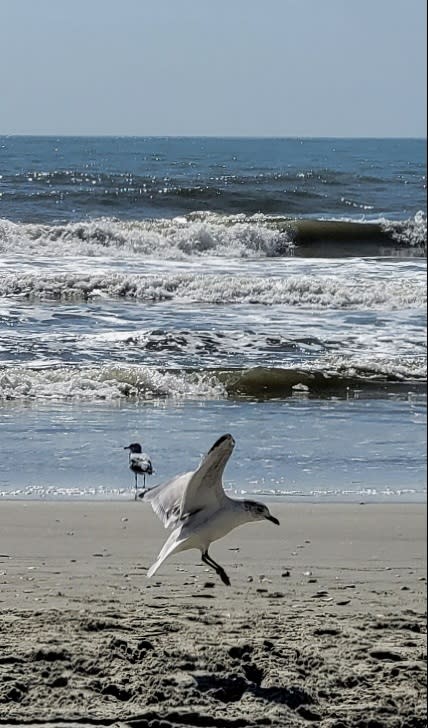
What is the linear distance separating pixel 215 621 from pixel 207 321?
3867mm

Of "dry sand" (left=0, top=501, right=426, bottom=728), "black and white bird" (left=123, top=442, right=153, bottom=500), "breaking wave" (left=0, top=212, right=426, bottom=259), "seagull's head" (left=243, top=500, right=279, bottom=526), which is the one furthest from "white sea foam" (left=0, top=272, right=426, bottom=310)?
"seagull's head" (left=243, top=500, right=279, bottom=526)

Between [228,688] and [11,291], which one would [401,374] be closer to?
[228,688]

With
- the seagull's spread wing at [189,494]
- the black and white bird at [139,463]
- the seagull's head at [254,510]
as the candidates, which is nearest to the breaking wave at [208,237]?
the black and white bird at [139,463]

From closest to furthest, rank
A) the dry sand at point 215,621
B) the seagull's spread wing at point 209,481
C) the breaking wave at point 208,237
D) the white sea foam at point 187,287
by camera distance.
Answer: the seagull's spread wing at point 209,481
the dry sand at point 215,621
the white sea foam at point 187,287
the breaking wave at point 208,237

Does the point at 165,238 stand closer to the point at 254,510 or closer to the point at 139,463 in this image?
the point at 139,463

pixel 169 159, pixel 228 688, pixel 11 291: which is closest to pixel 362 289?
pixel 11 291

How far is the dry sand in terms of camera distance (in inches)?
94.9

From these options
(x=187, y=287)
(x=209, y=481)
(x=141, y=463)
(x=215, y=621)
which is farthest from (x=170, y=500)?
(x=187, y=287)

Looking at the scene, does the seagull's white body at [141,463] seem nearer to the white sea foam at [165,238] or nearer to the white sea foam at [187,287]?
the white sea foam at [187,287]

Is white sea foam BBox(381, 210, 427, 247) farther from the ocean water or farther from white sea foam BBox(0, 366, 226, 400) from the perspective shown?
white sea foam BBox(0, 366, 226, 400)

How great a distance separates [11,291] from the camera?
6984mm

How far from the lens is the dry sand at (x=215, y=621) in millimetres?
2410

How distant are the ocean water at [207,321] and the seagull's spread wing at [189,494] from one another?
12.4 inches

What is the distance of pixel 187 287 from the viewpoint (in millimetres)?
7703
